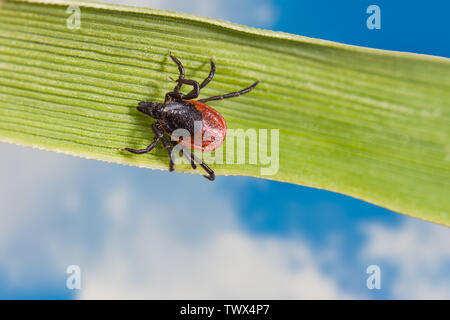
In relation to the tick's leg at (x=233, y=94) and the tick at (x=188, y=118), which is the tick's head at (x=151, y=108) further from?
the tick's leg at (x=233, y=94)

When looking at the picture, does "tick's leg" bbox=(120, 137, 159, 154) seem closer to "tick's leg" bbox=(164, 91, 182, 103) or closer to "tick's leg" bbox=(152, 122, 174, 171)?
"tick's leg" bbox=(152, 122, 174, 171)

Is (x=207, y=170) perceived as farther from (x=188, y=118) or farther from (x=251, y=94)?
(x=251, y=94)

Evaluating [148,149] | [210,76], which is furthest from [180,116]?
[210,76]

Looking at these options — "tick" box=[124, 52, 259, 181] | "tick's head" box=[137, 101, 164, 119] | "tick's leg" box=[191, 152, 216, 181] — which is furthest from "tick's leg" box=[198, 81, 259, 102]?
"tick's leg" box=[191, 152, 216, 181]

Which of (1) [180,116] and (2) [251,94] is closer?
(2) [251,94]

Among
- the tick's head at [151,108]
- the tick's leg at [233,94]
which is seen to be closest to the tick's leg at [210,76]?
the tick's leg at [233,94]

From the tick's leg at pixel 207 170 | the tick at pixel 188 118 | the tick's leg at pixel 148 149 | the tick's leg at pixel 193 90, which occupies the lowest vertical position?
the tick's leg at pixel 207 170

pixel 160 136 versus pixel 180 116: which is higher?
pixel 180 116
